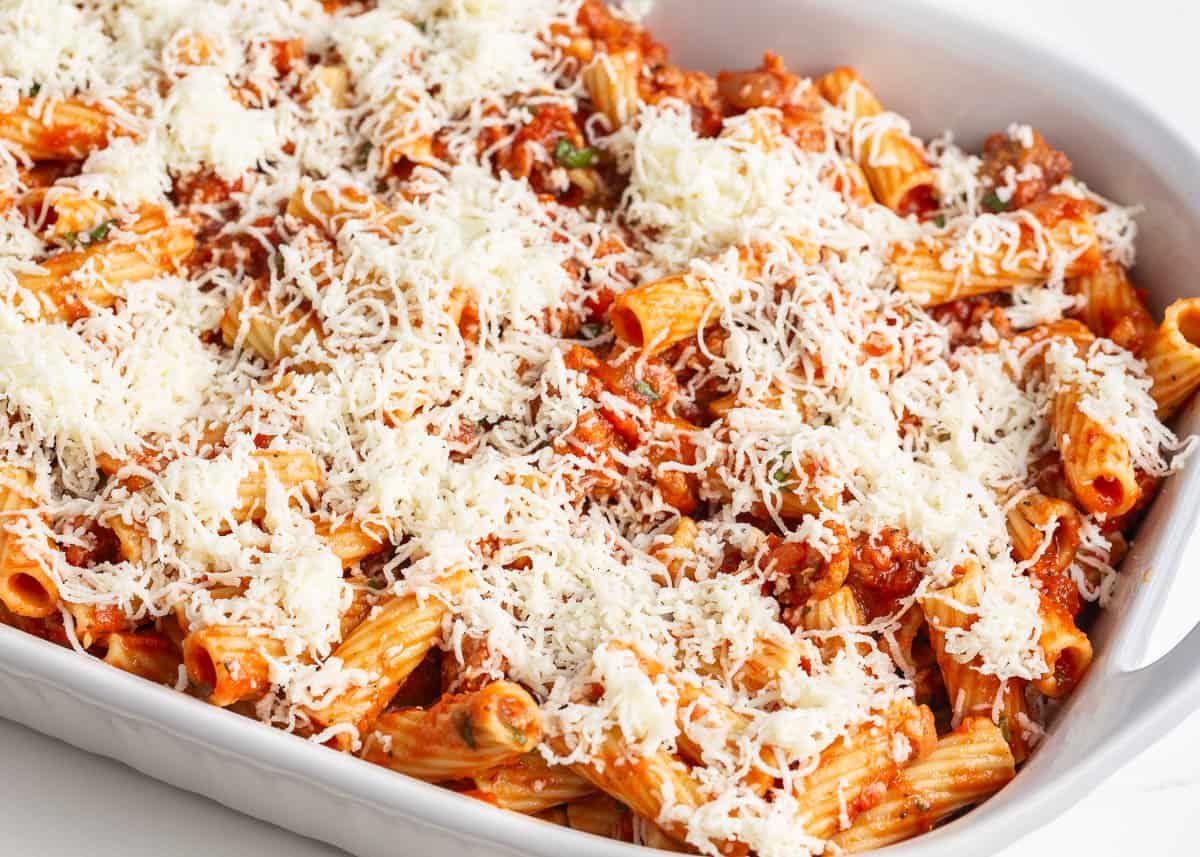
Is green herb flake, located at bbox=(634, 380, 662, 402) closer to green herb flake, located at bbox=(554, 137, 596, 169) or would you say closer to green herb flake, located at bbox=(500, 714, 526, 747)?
green herb flake, located at bbox=(554, 137, 596, 169)

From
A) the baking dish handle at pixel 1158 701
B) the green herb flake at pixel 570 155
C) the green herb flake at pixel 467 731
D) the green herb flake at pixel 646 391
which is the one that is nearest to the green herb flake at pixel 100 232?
the green herb flake at pixel 570 155

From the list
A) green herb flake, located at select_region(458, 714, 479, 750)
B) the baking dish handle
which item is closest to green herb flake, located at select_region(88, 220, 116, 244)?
green herb flake, located at select_region(458, 714, 479, 750)

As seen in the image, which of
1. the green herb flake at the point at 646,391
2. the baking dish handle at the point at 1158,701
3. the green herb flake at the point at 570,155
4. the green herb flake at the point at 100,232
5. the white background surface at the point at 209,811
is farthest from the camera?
the green herb flake at the point at 570,155

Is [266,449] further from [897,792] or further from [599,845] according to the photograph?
[897,792]

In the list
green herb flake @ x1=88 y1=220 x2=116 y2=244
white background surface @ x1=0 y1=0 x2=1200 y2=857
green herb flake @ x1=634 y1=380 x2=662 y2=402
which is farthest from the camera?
green herb flake @ x1=88 y1=220 x2=116 y2=244

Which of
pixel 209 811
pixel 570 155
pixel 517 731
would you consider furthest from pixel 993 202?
pixel 209 811

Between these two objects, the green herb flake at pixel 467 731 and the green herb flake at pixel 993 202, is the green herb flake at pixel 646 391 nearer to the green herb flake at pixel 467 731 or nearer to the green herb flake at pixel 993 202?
the green herb flake at pixel 467 731
